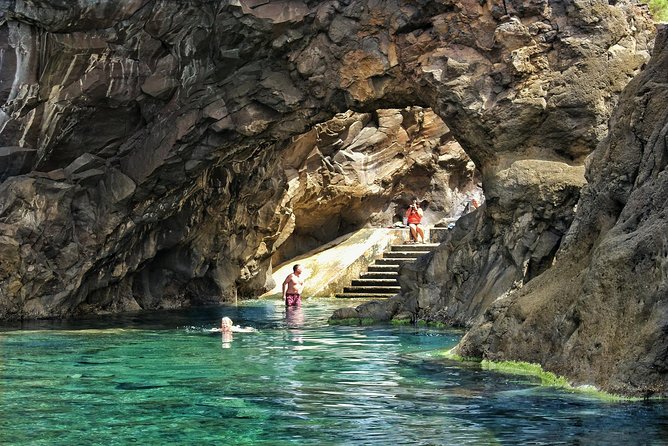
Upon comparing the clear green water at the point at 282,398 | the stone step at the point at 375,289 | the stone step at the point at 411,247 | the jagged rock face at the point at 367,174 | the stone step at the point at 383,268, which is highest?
the jagged rock face at the point at 367,174

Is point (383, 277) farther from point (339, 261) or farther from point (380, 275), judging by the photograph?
point (339, 261)

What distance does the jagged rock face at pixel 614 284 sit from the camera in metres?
9.93

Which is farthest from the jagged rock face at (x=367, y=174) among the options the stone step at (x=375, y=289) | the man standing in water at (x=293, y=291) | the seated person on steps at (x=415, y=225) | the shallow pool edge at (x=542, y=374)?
the shallow pool edge at (x=542, y=374)

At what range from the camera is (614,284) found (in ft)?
34.4

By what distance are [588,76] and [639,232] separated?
29.4ft

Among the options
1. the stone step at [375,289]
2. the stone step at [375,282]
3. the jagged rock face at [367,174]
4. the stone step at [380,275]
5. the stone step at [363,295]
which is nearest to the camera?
the stone step at [363,295]

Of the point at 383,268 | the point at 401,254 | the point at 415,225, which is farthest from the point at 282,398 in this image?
the point at 415,225

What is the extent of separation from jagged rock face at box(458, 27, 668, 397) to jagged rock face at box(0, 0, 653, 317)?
5668mm

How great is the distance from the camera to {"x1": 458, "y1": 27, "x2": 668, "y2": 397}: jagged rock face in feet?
32.6

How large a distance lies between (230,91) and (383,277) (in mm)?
10833

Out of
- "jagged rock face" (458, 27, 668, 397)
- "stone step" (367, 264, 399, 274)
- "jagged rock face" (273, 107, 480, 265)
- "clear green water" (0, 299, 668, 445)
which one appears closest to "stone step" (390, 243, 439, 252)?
"stone step" (367, 264, 399, 274)

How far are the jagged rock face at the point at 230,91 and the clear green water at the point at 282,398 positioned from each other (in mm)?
4323

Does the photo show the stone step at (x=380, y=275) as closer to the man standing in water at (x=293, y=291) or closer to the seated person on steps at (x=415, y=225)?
the seated person on steps at (x=415, y=225)

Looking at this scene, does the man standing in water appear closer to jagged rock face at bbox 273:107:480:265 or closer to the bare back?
the bare back
